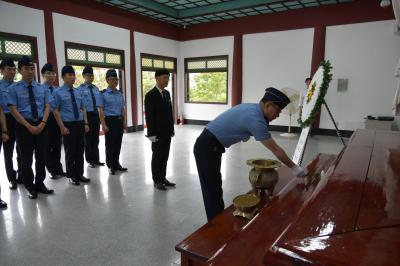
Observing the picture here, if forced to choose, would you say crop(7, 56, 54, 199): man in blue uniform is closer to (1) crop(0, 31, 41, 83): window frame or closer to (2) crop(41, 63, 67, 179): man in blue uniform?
(2) crop(41, 63, 67, 179): man in blue uniform

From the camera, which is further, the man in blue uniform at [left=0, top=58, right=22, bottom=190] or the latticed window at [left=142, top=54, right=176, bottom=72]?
the latticed window at [left=142, top=54, right=176, bottom=72]

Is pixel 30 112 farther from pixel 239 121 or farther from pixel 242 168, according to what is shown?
pixel 242 168

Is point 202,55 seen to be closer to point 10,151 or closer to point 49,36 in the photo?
point 49,36

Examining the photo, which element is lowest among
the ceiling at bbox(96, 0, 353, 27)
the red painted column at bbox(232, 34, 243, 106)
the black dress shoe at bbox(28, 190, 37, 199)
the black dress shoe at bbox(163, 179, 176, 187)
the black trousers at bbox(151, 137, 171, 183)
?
the black dress shoe at bbox(163, 179, 176, 187)

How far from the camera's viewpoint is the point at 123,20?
731 cm

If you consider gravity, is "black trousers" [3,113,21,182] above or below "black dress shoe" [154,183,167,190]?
above

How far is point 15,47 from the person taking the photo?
520cm

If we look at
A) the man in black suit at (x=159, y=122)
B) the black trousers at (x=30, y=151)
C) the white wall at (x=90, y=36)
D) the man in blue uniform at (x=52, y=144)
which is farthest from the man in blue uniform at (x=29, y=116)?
the white wall at (x=90, y=36)

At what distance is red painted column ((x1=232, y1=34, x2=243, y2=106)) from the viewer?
8.20 metres

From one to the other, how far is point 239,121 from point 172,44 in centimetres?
794

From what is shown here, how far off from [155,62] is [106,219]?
264 inches

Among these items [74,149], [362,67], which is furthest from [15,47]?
[362,67]

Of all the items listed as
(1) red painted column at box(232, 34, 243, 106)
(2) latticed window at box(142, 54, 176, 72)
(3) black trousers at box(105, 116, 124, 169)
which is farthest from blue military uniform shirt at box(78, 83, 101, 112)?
(1) red painted column at box(232, 34, 243, 106)

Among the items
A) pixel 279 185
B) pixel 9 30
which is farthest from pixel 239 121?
pixel 9 30
